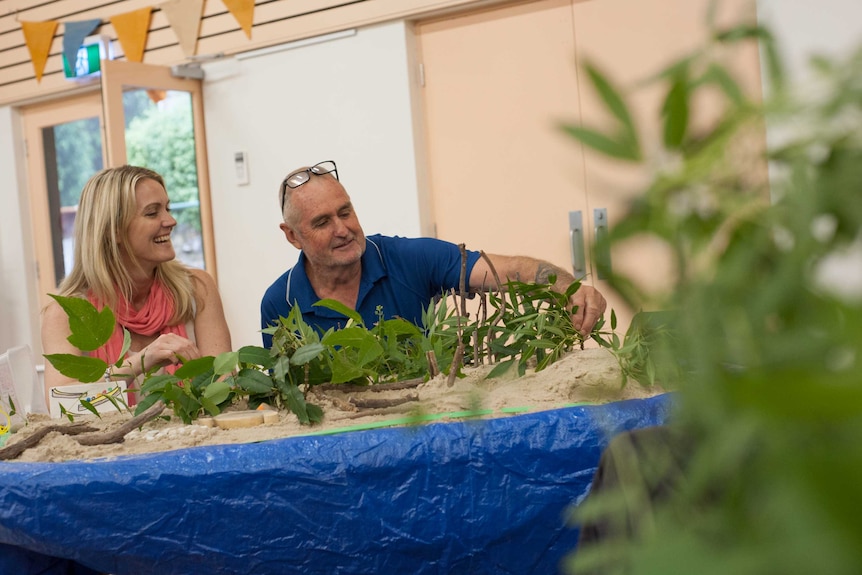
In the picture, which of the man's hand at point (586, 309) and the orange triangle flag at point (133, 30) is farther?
the orange triangle flag at point (133, 30)

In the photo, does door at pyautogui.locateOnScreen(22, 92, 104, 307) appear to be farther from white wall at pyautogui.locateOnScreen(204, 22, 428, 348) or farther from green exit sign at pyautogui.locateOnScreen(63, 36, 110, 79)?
white wall at pyautogui.locateOnScreen(204, 22, 428, 348)

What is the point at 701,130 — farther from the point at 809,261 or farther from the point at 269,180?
the point at 269,180

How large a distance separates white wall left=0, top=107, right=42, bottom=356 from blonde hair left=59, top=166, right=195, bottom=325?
11.0 ft

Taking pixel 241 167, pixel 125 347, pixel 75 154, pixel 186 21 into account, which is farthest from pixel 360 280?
pixel 75 154

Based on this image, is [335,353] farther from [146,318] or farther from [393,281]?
[146,318]

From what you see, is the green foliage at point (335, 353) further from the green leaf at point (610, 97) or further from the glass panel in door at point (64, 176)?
the glass panel in door at point (64, 176)

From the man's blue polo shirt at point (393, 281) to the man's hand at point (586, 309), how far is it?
0.86 m

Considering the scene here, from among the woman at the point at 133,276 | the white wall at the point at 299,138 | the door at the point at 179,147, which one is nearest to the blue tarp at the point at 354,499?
the woman at the point at 133,276

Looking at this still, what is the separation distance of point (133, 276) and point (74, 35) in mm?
3209

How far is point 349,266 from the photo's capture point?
253cm

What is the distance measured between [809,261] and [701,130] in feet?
0.13

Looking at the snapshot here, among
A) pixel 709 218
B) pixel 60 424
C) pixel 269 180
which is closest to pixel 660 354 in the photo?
pixel 709 218

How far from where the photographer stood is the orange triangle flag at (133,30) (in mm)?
5164

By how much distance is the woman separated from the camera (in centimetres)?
257
